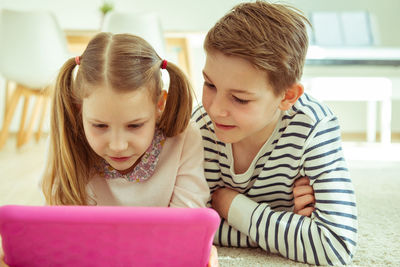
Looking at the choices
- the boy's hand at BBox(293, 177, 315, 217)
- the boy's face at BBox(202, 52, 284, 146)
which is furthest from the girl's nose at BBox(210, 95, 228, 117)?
the boy's hand at BBox(293, 177, 315, 217)

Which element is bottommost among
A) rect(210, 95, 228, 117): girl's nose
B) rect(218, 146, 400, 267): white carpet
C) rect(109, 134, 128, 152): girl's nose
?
rect(218, 146, 400, 267): white carpet

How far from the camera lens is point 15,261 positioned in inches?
24.6

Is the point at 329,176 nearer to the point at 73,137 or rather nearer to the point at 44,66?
the point at 73,137

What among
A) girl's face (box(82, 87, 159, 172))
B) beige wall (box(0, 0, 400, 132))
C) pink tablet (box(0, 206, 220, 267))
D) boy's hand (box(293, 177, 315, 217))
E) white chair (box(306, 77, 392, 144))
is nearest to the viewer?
pink tablet (box(0, 206, 220, 267))

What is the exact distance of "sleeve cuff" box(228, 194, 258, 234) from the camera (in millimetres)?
905

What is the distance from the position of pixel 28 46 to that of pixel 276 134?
Result: 185 centimetres

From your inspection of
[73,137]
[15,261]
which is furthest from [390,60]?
[15,261]

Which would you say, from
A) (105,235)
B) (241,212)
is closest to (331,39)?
(241,212)

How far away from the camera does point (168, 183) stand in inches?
36.7

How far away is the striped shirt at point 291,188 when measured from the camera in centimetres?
85

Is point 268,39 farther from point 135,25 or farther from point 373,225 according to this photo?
point 135,25

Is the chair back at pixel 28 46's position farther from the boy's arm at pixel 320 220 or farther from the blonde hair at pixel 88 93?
the boy's arm at pixel 320 220

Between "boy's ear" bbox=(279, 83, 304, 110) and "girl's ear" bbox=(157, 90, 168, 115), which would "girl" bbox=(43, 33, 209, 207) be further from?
"boy's ear" bbox=(279, 83, 304, 110)

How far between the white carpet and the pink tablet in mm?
278
